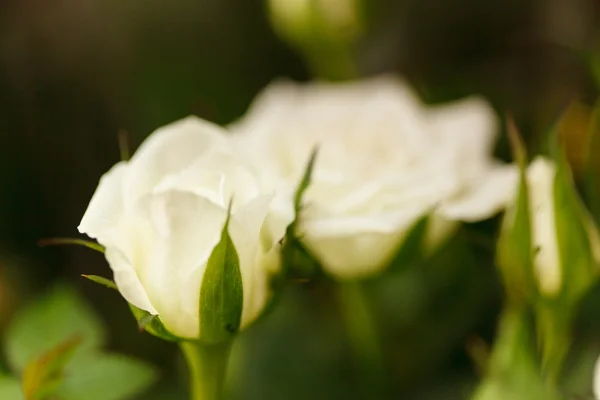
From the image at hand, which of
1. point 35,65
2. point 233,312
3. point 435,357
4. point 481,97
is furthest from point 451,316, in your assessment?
point 35,65

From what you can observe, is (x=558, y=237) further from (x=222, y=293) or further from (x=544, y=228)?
(x=222, y=293)

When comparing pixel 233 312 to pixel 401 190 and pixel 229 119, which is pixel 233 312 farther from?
pixel 229 119

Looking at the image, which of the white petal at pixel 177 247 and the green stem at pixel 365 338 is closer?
the white petal at pixel 177 247

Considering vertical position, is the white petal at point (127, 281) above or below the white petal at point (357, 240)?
above

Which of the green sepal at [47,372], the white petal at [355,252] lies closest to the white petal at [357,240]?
the white petal at [355,252]

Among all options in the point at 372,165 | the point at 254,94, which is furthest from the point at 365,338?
the point at 254,94

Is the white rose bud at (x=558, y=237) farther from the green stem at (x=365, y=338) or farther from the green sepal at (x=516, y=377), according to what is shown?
the green stem at (x=365, y=338)
